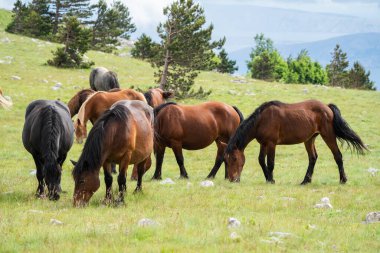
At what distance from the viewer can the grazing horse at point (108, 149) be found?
995cm

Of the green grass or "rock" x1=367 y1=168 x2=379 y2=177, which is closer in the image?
the green grass

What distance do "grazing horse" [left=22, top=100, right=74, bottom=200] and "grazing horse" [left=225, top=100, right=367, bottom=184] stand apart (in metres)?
4.64

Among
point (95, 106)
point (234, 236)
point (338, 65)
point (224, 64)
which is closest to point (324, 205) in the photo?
point (234, 236)

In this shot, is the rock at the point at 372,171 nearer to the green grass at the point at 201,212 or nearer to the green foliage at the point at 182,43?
the green grass at the point at 201,212

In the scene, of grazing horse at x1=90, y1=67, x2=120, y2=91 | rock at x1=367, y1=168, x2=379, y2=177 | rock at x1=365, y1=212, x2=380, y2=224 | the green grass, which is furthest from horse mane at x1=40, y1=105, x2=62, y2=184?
grazing horse at x1=90, y1=67, x2=120, y2=91

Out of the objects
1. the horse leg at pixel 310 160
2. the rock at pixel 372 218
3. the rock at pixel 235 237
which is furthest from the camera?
the horse leg at pixel 310 160

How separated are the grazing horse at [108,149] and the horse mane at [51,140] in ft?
2.92

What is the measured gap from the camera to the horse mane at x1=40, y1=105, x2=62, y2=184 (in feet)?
35.2

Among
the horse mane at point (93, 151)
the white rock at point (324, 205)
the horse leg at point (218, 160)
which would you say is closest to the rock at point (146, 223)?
the horse mane at point (93, 151)

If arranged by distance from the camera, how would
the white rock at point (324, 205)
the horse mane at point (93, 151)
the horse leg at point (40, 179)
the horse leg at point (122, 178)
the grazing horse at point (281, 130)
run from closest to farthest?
the horse mane at point (93, 151), the horse leg at point (122, 178), the white rock at point (324, 205), the horse leg at point (40, 179), the grazing horse at point (281, 130)

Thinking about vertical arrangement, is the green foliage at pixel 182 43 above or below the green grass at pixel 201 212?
above

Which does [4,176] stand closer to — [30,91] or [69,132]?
[69,132]

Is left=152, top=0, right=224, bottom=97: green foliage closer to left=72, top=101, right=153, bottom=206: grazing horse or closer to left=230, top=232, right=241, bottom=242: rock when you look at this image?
left=72, top=101, right=153, bottom=206: grazing horse

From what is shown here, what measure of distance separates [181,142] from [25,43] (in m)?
35.1
